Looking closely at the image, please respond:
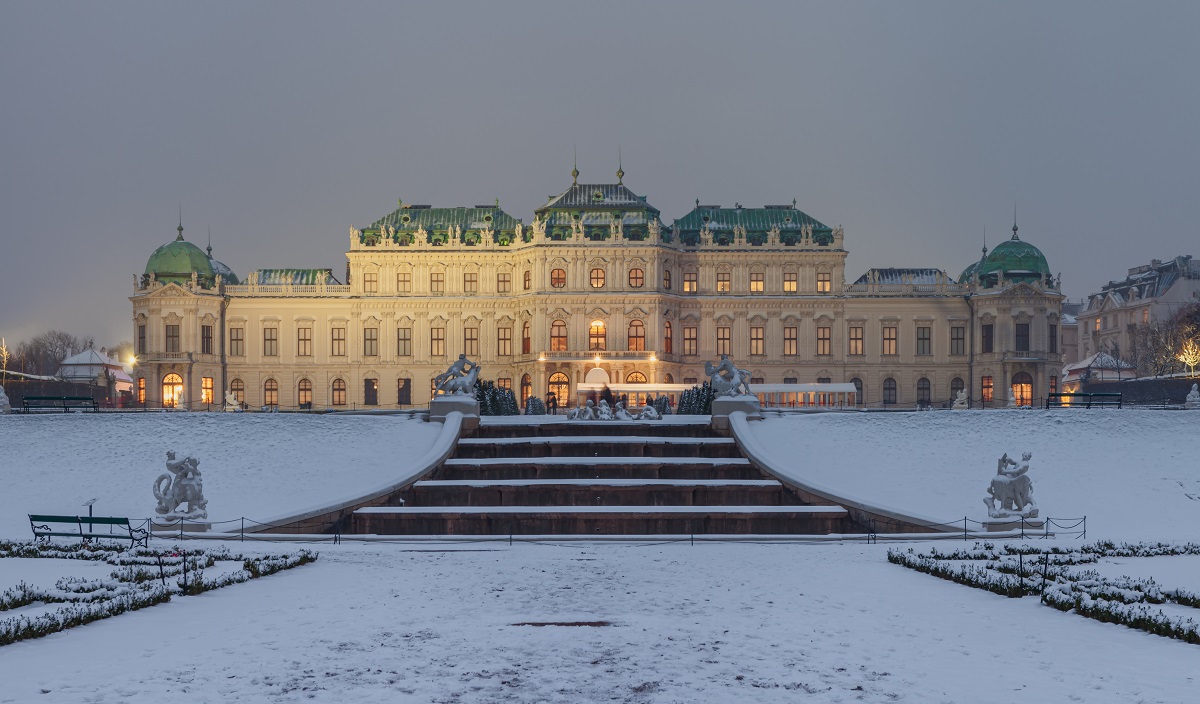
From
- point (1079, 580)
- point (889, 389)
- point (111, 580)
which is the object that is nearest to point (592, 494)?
point (111, 580)

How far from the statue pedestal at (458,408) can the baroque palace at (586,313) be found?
127 feet

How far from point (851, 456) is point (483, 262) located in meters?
50.1

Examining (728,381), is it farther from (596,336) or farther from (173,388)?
(173,388)

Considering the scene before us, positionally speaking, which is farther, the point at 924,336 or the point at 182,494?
the point at 924,336

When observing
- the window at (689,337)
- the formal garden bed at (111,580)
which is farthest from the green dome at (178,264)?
the formal garden bed at (111,580)

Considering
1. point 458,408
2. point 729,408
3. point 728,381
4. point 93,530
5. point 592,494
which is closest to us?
point 93,530

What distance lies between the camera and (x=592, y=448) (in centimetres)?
3812

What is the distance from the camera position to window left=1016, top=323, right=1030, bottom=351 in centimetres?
8350

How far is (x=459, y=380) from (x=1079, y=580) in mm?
27337

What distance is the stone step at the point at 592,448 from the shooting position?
38.1m

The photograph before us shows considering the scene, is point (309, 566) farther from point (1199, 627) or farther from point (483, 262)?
point (483, 262)

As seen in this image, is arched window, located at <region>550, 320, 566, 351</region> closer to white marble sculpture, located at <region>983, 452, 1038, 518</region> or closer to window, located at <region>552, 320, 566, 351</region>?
window, located at <region>552, 320, 566, 351</region>

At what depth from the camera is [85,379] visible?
8919 centimetres

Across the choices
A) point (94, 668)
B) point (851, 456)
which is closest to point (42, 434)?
point (851, 456)
